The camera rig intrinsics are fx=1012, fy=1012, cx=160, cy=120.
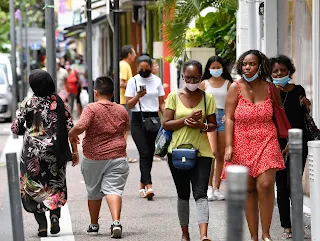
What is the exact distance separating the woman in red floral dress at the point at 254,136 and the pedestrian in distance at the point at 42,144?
1.74m

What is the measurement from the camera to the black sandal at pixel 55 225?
32.0 feet

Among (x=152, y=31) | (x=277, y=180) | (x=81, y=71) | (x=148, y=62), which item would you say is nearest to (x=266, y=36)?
(x=148, y=62)

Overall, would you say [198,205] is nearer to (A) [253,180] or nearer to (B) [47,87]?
(A) [253,180]

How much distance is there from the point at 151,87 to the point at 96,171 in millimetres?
3325

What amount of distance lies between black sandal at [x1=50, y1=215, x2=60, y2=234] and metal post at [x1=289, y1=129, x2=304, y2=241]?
12.0ft

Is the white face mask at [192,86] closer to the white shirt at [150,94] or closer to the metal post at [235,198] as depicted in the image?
the white shirt at [150,94]

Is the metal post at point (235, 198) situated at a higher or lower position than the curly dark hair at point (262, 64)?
lower

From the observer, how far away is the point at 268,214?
8.86 metres

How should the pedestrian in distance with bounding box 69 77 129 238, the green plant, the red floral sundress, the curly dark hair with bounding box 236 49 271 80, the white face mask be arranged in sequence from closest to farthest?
the red floral sundress < the curly dark hair with bounding box 236 49 271 80 < the white face mask < the pedestrian in distance with bounding box 69 77 129 238 < the green plant

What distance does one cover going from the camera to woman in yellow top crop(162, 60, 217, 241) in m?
8.95

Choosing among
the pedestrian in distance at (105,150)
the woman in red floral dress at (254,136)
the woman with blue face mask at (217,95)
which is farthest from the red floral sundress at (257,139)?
the woman with blue face mask at (217,95)

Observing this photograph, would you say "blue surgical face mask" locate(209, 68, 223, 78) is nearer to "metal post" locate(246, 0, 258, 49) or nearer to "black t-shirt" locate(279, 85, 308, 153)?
"metal post" locate(246, 0, 258, 49)

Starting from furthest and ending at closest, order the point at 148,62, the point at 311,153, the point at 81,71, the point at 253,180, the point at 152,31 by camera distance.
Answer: the point at 81,71, the point at 152,31, the point at 148,62, the point at 253,180, the point at 311,153

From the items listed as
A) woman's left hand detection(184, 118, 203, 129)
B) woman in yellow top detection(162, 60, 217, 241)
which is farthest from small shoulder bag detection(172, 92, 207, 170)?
woman's left hand detection(184, 118, 203, 129)
